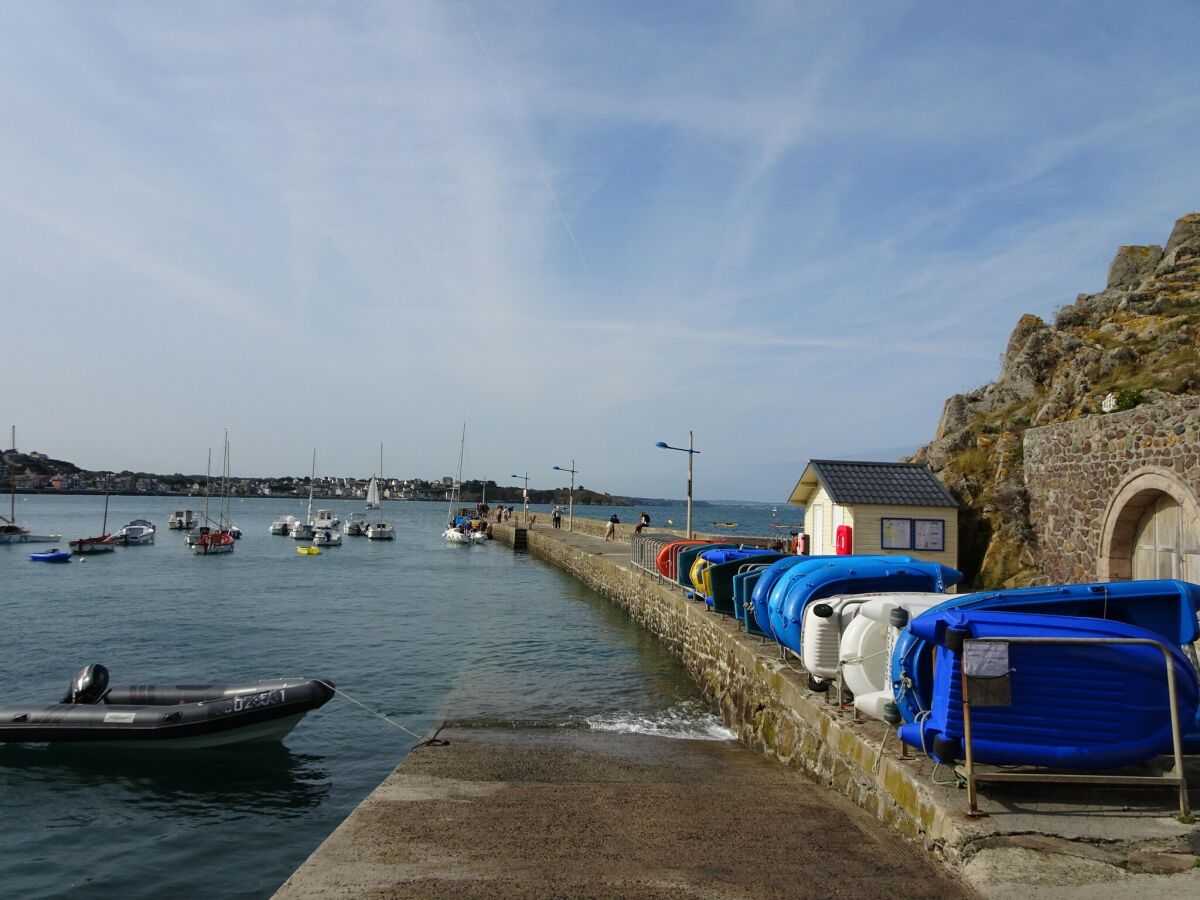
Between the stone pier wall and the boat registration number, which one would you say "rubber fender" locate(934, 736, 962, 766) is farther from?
the boat registration number

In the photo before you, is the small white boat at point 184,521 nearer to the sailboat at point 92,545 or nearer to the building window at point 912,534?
the sailboat at point 92,545

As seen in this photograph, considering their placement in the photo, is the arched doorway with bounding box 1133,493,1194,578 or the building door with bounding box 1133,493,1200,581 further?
the arched doorway with bounding box 1133,493,1194,578

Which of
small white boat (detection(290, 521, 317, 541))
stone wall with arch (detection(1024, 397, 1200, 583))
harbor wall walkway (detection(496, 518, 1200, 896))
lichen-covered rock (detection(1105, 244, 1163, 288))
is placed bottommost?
small white boat (detection(290, 521, 317, 541))

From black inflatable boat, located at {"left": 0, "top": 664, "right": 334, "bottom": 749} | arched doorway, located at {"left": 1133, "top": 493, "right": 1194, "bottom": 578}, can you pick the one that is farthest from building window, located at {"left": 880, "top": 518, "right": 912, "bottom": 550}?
black inflatable boat, located at {"left": 0, "top": 664, "right": 334, "bottom": 749}

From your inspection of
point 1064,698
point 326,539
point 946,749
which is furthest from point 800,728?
point 326,539

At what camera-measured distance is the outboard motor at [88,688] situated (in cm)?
1255

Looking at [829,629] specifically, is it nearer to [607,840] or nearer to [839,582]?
[839,582]

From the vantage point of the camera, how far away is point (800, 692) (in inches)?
359

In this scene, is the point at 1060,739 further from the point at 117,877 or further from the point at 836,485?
the point at 836,485

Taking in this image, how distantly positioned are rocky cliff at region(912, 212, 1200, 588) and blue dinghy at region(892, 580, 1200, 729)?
994 centimetres

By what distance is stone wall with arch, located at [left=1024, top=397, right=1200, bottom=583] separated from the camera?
11.8 m

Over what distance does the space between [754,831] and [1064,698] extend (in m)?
2.44

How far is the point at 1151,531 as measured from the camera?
1290cm

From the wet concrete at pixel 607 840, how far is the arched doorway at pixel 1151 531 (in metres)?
7.28
